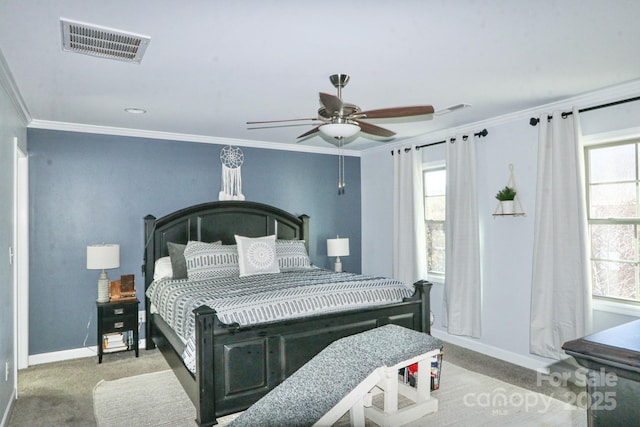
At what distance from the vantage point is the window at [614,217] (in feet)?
10.9

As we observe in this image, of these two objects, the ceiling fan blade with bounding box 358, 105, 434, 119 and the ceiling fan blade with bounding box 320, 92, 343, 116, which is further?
the ceiling fan blade with bounding box 358, 105, 434, 119

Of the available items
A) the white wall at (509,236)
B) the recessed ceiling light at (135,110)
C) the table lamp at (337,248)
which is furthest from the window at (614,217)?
the recessed ceiling light at (135,110)

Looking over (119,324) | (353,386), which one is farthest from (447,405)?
(119,324)

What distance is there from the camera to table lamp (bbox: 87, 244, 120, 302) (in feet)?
13.3

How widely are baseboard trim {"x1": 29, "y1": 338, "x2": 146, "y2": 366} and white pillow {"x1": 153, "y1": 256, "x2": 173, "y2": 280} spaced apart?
0.99 m

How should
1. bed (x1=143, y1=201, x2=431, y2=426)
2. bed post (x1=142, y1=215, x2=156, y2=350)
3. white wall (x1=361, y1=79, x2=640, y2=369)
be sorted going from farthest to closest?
bed post (x1=142, y1=215, x2=156, y2=350) → white wall (x1=361, y1=79, x2=640, y2=369) → bed (x1=143, y1=201, x2=431, y2=426)

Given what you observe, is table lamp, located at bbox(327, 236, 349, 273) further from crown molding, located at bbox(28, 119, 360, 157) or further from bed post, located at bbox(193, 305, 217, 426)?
bed post, located at bbox(193, 305, 217, 426)

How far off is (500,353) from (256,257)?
2.72m

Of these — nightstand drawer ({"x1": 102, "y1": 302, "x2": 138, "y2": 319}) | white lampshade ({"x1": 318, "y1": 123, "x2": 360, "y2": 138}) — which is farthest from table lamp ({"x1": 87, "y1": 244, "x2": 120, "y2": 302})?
white lampshade ({"x1": 318, "y1": 123, "x2": 360, "y2": 138})

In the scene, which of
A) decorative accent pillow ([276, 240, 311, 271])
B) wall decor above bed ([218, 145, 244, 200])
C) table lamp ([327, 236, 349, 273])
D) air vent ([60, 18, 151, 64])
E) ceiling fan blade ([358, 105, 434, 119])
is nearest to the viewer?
air vent ([60, 18, 151, 64])

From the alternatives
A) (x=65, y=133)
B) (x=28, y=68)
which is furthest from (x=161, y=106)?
(x=65, y=133)

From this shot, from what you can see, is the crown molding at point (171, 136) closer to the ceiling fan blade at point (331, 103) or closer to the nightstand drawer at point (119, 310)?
the nightstand drawer at point (119, 310)

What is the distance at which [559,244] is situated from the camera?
357 centimetres

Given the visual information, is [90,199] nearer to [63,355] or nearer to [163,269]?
[163,269]
